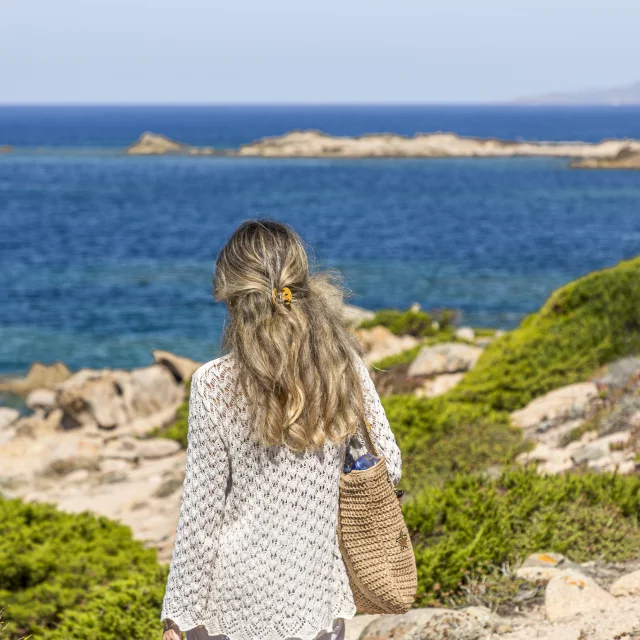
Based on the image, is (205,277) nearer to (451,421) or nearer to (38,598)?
(451,421)

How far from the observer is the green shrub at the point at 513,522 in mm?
5070

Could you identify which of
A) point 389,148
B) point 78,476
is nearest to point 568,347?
point 78,476

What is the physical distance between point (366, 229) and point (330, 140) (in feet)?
253

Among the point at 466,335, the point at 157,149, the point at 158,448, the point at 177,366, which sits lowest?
the point at 177,366

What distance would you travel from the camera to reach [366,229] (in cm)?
5175

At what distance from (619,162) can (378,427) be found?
98570 mm

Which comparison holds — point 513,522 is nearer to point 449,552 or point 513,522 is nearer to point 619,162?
point 449,552

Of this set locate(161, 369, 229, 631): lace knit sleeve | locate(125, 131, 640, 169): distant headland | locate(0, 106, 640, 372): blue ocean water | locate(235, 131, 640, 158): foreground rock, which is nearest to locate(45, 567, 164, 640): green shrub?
locate(0, 106, 640, 372): blue ocean water

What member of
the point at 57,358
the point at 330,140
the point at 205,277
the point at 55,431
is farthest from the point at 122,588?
the point at 330,140

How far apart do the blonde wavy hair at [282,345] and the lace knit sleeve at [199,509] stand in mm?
146

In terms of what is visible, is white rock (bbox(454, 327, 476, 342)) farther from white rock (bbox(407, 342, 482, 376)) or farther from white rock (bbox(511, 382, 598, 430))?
white rock (bbox(511, 382, 598, 430))

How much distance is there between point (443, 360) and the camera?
13930 millimetres

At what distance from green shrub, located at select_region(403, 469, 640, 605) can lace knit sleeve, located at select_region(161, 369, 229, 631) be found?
7.62ft

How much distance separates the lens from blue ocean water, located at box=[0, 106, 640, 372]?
28469 millimetres
